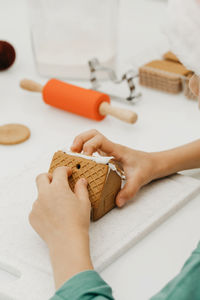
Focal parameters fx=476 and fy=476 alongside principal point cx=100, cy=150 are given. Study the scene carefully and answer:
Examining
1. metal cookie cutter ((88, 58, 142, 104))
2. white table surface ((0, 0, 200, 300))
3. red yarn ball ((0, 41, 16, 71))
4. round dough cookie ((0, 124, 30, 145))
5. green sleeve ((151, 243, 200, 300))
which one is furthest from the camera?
red yarn ball ((0, 41, 16, 71))

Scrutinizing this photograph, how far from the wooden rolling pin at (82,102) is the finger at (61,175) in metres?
0.32

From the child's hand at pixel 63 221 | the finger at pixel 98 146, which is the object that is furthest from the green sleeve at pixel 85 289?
the finger at pixel 98 146

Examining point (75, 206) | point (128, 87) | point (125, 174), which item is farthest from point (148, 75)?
point (75, 206)

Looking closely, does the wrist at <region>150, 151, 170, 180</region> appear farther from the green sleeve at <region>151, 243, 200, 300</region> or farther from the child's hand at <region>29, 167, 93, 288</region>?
the green sleeve at <region>151, 243, 200, 300</region>

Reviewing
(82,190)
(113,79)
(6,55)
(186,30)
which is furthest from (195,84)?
(6,55)

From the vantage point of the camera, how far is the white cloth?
0.56m

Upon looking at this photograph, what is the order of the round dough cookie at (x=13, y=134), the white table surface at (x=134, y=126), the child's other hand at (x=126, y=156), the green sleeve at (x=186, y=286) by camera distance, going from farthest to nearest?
the round dough cookie at (x=13, y=134) < the child's other hand at (x=126, y=156) < the white table surface at (x=134, y=126) < the green sleeve at (x=186, y=286)

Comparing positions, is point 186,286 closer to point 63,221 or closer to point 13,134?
point 63,221

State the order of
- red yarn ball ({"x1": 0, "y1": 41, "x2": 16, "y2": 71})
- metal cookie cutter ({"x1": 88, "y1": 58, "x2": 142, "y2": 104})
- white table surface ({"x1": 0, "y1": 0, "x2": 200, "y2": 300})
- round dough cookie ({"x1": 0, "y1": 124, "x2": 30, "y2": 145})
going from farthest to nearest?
1. red yarn ball ({"x1": 0, "y1": 41, "x2": 16, "y2": 71})
2. metal cookie cutter ({"x1": 88, "y1": 58, "x2": 142, "y2": 104})
3. round dough cookie ({"x1": 0, "y1": 124, "x2": 30, "y2": 145})
4. white table surface ({"x1": 0, "y1": 0, "x2": 200, "y2": 300})

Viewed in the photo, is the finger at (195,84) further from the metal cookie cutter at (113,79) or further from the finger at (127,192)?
the metal cookie cutter at (113,79)

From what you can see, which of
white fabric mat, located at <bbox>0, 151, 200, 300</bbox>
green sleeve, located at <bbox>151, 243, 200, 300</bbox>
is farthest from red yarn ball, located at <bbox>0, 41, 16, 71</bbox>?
green sleeve, located at <bbox>151, 243, 200, 300</bbox>

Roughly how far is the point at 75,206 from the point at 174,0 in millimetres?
304

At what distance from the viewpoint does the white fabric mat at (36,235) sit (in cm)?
62

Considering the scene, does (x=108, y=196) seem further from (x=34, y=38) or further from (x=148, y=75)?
Answer: (x=34, y=38)
